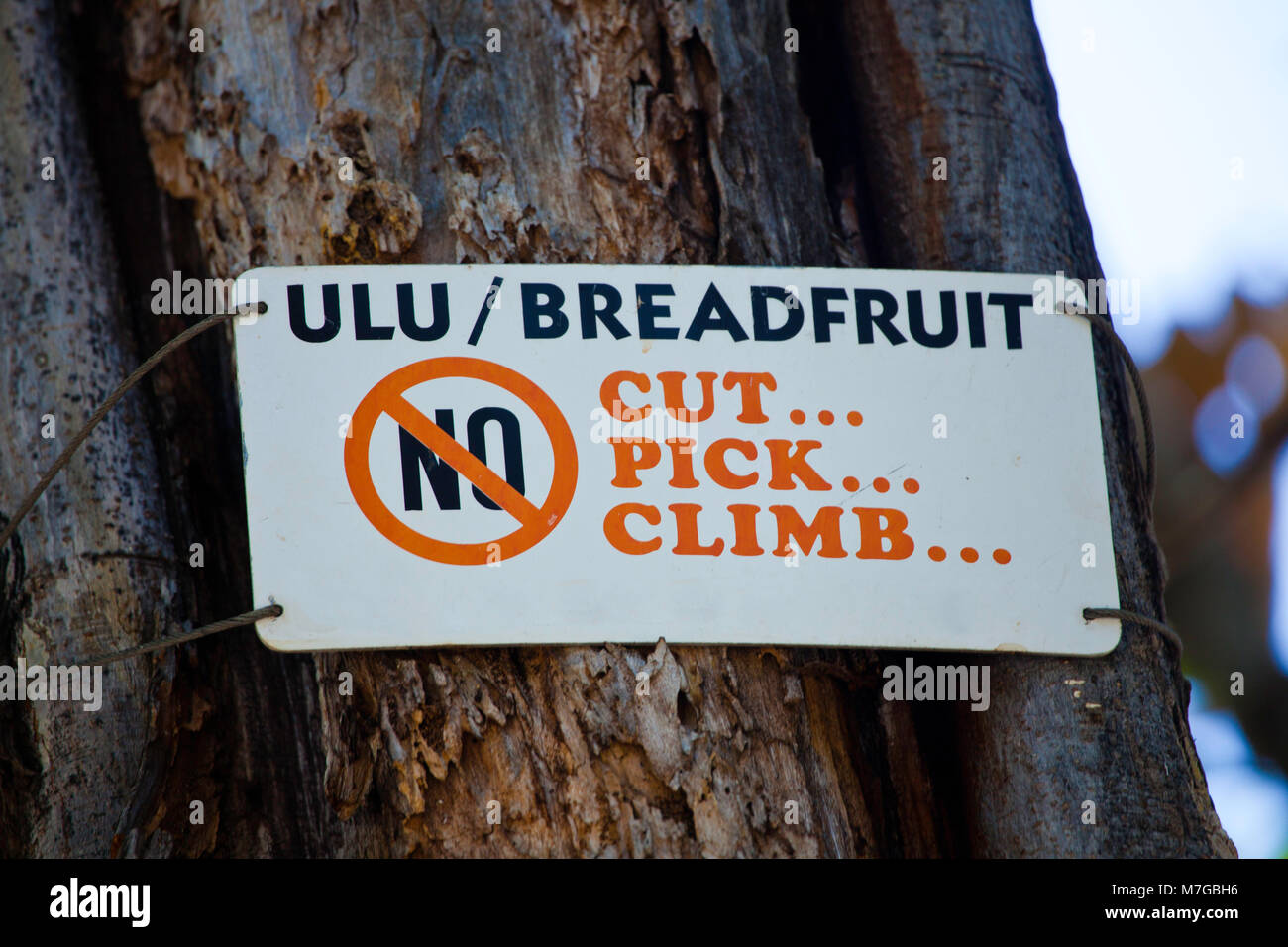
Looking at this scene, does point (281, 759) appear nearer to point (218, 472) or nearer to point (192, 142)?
A: point (218, 472)

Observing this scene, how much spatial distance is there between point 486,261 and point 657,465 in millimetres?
419

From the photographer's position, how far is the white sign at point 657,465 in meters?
1.72

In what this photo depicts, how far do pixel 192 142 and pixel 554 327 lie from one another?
0.76 metres

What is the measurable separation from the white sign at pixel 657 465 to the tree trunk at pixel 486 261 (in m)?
0.07

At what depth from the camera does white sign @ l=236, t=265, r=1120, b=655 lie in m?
1.72

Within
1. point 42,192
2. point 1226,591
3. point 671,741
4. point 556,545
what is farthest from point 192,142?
point 1226,591

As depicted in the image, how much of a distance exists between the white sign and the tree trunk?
0.24ft

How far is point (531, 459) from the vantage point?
5.78ft

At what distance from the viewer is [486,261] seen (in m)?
1.84
